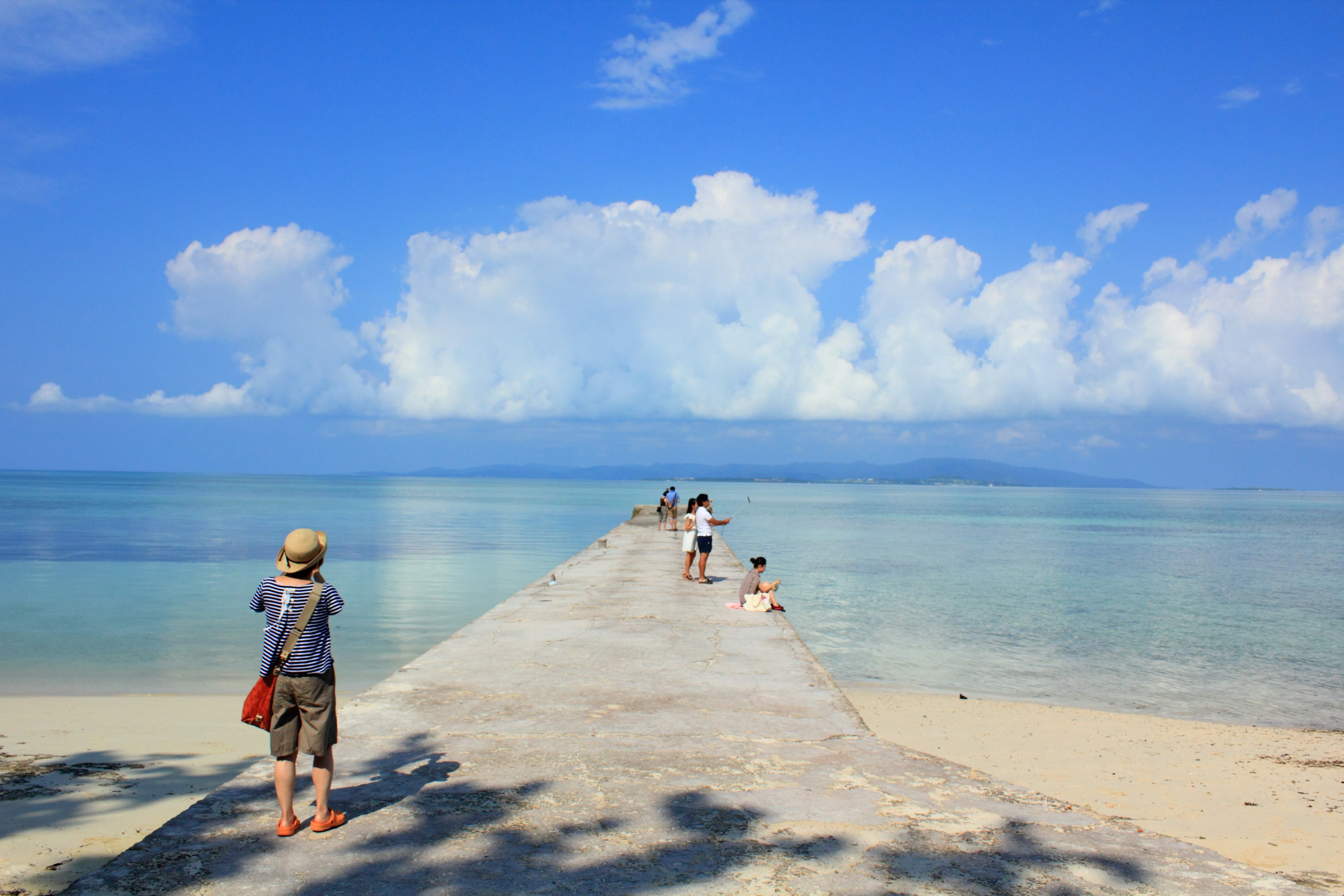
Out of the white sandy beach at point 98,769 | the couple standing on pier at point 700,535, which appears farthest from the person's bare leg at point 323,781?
the couple standing on pier at point 700,535

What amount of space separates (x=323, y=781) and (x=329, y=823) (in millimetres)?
216

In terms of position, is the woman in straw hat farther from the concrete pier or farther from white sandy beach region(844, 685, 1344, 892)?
white sandy beach region(844, 685, 1344, 892)

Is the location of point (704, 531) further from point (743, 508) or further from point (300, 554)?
point (743, 508)

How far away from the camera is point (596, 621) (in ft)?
35.7

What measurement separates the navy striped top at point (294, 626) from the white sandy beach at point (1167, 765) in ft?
16.6

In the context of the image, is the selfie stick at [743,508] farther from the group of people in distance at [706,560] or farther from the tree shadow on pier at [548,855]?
the tree shadow on pier at [548,855]

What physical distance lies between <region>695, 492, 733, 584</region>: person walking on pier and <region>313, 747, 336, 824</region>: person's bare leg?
10840mm

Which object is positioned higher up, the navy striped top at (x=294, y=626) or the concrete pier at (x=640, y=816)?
the navy striped top at (x=294, y=626)

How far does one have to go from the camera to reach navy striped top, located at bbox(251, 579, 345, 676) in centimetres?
413

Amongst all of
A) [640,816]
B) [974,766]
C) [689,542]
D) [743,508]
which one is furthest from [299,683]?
[743,508]

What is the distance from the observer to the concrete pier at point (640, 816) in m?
3.77

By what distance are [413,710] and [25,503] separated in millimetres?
81154

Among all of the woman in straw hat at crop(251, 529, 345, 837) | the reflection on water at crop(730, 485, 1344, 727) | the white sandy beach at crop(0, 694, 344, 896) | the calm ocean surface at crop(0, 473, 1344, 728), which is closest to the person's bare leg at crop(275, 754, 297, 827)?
the woman in straw hat at crop(251, 529, 345, 837)

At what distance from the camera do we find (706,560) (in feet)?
52.7
